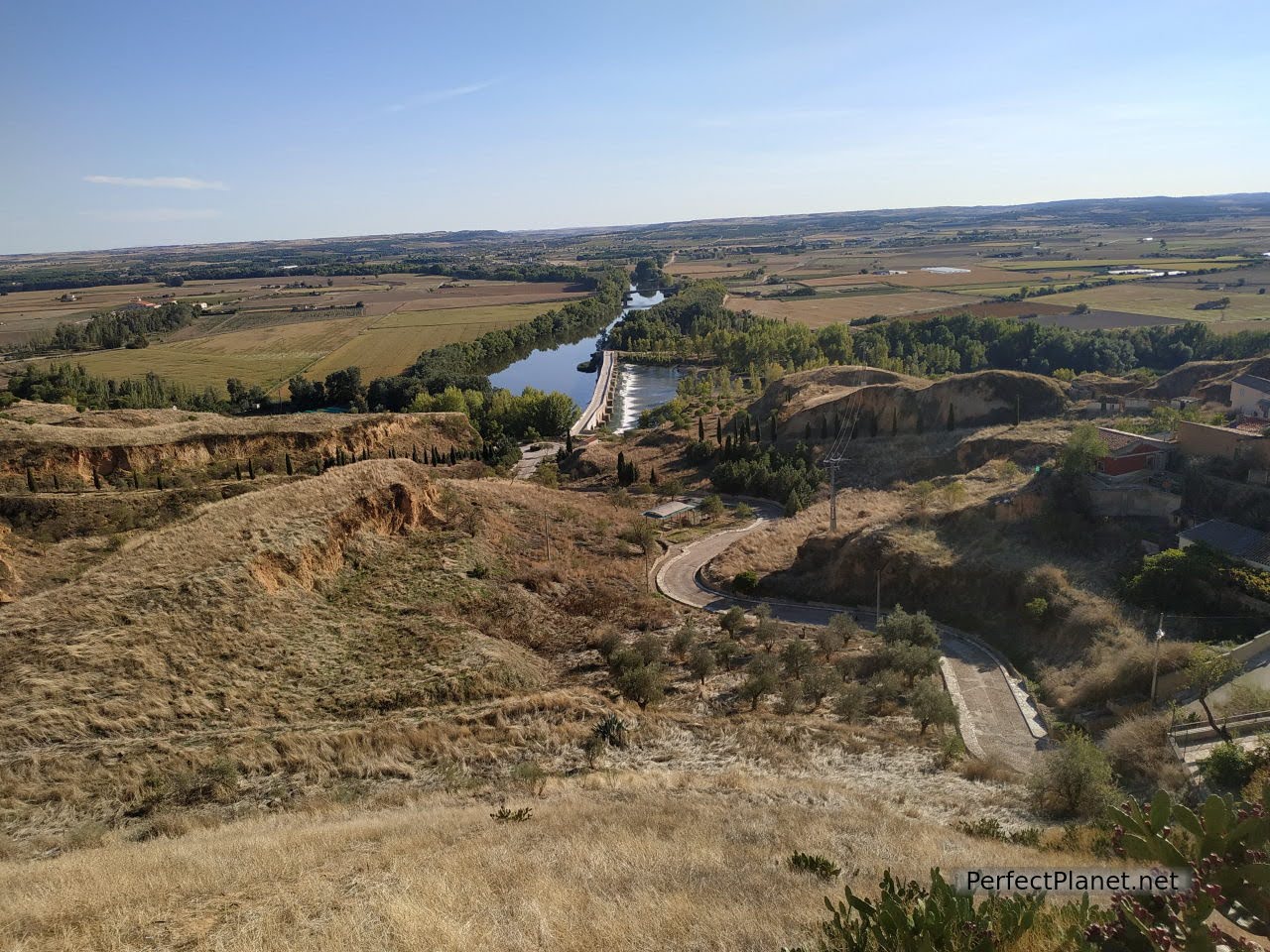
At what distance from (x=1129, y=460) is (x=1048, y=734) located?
15.6 m

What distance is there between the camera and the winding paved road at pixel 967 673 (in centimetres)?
1992

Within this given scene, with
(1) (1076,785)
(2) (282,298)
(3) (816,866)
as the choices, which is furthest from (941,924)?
(2) (282,298)

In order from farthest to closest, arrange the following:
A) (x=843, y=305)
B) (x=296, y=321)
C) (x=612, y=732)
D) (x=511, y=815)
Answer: (x=296, y=321)
(x=843, y=305)
(x=612, y=732)
(x=511, y=815)

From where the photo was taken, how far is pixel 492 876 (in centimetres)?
1104

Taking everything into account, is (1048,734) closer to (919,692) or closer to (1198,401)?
(919,692)

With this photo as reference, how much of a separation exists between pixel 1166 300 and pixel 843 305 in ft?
137

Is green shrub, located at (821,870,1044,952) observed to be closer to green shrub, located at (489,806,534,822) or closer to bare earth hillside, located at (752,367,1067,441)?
green shrub, located at (489,806,534,822)

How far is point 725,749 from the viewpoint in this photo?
61.5ft

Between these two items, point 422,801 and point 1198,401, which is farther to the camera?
point 1198,401

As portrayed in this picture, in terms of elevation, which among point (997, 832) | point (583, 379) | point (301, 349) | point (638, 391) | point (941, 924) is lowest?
point (997, 832)

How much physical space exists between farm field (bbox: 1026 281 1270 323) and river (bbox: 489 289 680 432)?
2235 inches

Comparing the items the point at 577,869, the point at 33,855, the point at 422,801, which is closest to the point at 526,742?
the point at 422,801

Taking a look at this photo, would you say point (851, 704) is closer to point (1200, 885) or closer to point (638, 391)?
point (1200, 885)

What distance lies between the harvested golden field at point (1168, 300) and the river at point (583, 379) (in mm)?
56646
